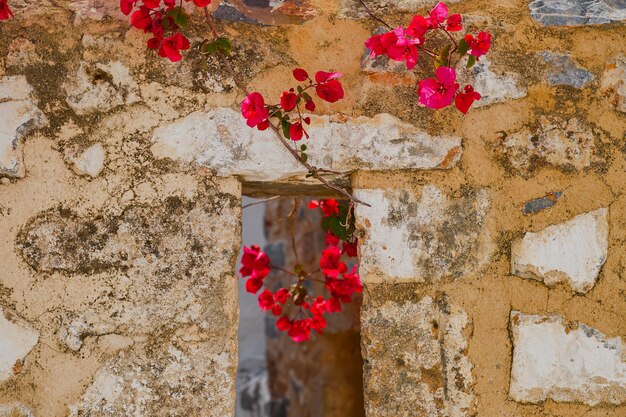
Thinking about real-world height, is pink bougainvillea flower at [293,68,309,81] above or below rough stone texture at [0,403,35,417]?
above

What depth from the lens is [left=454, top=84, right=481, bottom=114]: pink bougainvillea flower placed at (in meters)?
1.58

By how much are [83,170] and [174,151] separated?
219 mm

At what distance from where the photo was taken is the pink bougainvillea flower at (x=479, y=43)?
154 centimetres

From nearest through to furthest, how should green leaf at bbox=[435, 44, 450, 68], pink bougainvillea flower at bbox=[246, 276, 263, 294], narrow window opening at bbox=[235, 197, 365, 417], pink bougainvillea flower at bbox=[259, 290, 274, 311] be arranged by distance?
1. green leaf at bbox=[435, 44, 450, 68]
2. pink bougainvillea flower at bbox=[246, 276, 263, 294]
3. pink bougainvillea flower at bbox=[259, 290, 274, 311]
4. narrow window opening at bbox=[235, 197, 365, 417]

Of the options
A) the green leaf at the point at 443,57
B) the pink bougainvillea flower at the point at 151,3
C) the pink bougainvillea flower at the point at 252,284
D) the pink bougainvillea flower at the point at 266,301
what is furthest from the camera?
the pink bougainvillea flower at the point at 266,301

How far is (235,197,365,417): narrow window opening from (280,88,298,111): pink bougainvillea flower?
2.40m

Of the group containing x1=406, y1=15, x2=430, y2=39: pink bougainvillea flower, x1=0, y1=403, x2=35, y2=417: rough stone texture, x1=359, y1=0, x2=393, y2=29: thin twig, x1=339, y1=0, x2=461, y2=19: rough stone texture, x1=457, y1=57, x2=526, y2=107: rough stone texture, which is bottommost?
x1=0, y1=403, x2=35, y2=417: rough stone texture

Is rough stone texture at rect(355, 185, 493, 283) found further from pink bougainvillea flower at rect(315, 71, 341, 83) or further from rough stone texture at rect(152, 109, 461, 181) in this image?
pink bougainvillea flower at rect(315, 71, 341, 83)

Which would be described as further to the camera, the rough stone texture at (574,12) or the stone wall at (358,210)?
the rough stone texture at (574,12)

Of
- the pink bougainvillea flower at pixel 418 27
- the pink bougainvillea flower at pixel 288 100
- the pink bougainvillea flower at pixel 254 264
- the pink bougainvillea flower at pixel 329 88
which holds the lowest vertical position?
the pink bougainvillea flower at pixel 254 264

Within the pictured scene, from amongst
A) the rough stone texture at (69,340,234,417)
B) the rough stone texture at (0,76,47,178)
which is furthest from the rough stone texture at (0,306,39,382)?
the rough stone texture at (0,76,47,178)

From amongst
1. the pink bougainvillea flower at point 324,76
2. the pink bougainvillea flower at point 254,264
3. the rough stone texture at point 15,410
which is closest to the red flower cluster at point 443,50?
the pink bougainvillea flower at point 324,76

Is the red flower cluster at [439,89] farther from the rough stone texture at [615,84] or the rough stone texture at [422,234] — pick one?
the rough stone texture at [615,84]

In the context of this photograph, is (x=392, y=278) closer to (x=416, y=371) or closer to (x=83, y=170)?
(x=416, y=371)
